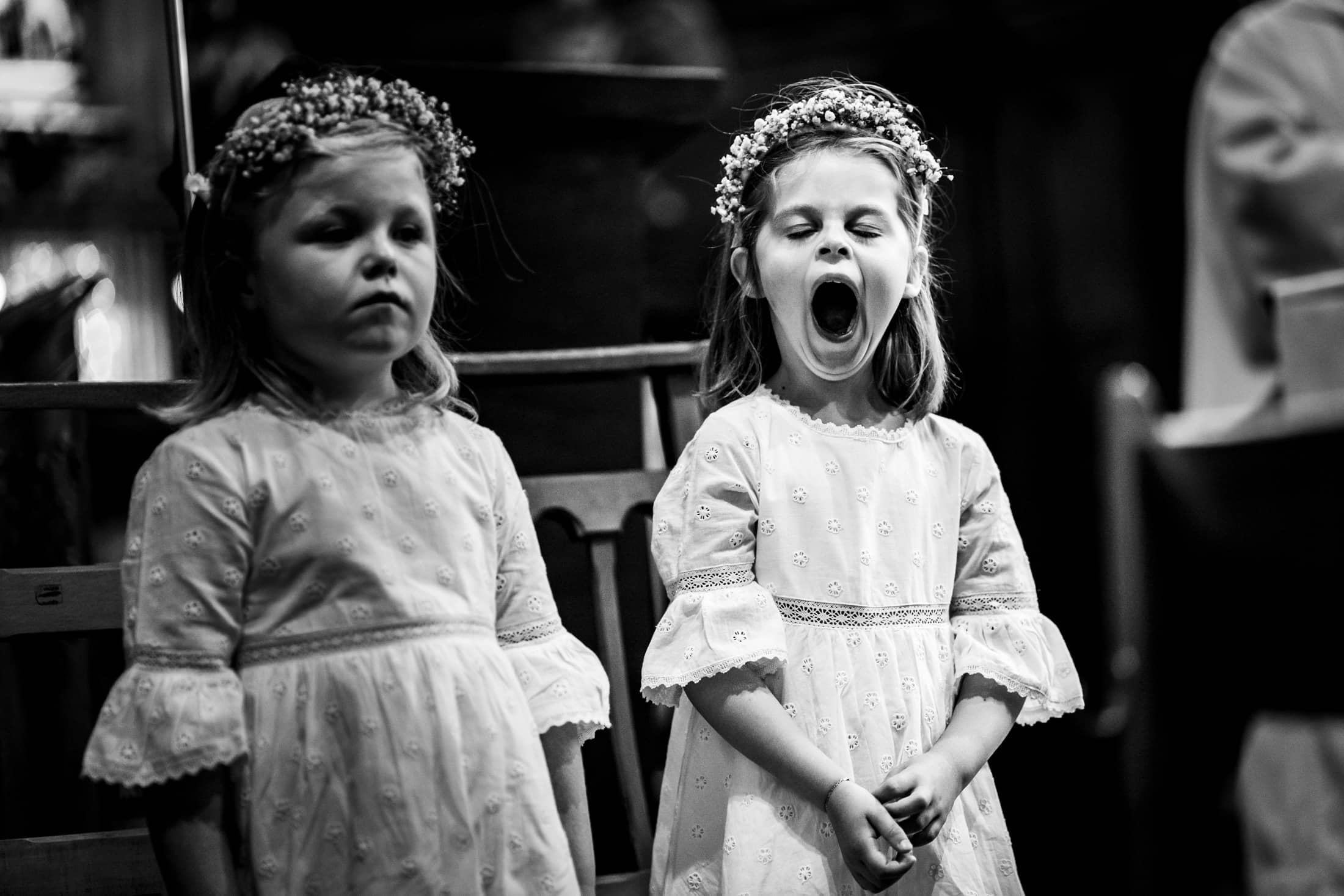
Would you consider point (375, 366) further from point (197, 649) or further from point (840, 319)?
point (840, 319)

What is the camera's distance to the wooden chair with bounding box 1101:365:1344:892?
1.25m

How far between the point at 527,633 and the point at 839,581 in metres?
0.42

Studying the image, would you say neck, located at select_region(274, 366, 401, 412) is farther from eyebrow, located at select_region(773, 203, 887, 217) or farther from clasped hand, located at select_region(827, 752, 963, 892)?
clasped hand, located at select_region(827, 752, 963, 892)

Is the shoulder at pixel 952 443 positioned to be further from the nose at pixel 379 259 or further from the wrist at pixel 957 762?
the nose at pixel 379 259

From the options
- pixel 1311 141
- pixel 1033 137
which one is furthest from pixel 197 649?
pixel 1033 137

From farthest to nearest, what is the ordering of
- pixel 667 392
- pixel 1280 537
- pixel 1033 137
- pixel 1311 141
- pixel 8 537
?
pixel 1033 137
pixel 667 392
pixel 8 537
pixel 1311 141
pixel 1280 537

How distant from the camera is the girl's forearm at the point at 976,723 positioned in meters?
1.92

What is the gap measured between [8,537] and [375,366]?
0.79 metres

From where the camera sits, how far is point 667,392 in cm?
238

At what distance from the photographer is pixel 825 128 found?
2.12 m

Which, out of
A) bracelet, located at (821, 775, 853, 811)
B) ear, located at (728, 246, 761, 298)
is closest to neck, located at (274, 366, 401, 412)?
ear, located at (728, 246, 761, 298)

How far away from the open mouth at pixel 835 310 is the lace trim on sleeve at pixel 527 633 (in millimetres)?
553

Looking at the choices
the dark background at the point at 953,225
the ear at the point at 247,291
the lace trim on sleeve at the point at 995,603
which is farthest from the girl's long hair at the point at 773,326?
the ear at the point at 247,291

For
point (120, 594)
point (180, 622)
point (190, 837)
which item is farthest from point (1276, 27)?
point (120, 594)
